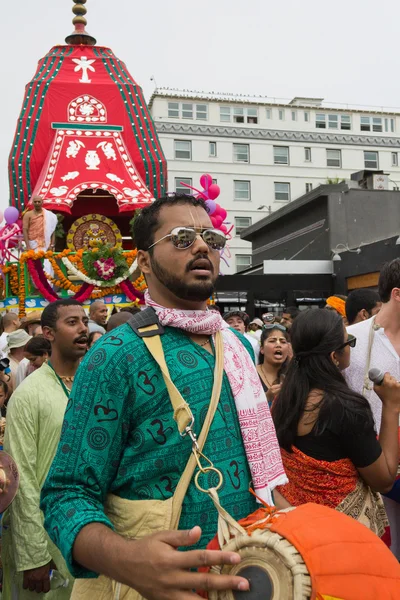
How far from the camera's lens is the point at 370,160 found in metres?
47.7

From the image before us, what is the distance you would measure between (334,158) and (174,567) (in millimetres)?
47082

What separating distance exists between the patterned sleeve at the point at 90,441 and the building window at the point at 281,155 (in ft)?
145

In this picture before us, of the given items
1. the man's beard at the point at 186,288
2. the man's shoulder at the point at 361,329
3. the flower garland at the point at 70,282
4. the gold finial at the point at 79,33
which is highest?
the gold finial at the point at 79,33

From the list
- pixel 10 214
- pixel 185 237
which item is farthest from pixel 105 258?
pixel 185 237

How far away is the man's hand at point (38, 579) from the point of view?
11.9 ft

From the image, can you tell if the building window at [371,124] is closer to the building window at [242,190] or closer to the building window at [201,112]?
the building window at [242,190]

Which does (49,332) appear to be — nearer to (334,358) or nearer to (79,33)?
(334,358)

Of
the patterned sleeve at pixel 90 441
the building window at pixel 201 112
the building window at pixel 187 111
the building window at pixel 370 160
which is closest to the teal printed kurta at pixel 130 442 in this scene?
the patterned sleeve at pixel 90 441

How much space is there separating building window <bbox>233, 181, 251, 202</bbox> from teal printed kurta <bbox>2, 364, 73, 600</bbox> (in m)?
40.5

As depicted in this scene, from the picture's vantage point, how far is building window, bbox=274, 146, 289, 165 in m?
44.9

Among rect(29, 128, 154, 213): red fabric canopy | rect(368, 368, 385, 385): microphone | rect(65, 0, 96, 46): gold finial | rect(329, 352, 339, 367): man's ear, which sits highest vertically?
rect(65, 0, 96, 46): gold finial

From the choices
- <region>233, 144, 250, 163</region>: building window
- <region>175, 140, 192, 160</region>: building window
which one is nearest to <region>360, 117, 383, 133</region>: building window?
<region>233, 144, 250, 163</region>: building window

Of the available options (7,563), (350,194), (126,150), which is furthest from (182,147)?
(7,563)

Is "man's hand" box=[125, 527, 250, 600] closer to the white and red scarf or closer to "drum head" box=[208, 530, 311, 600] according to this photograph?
"drum head" box=[208, 530, 311, 600]
